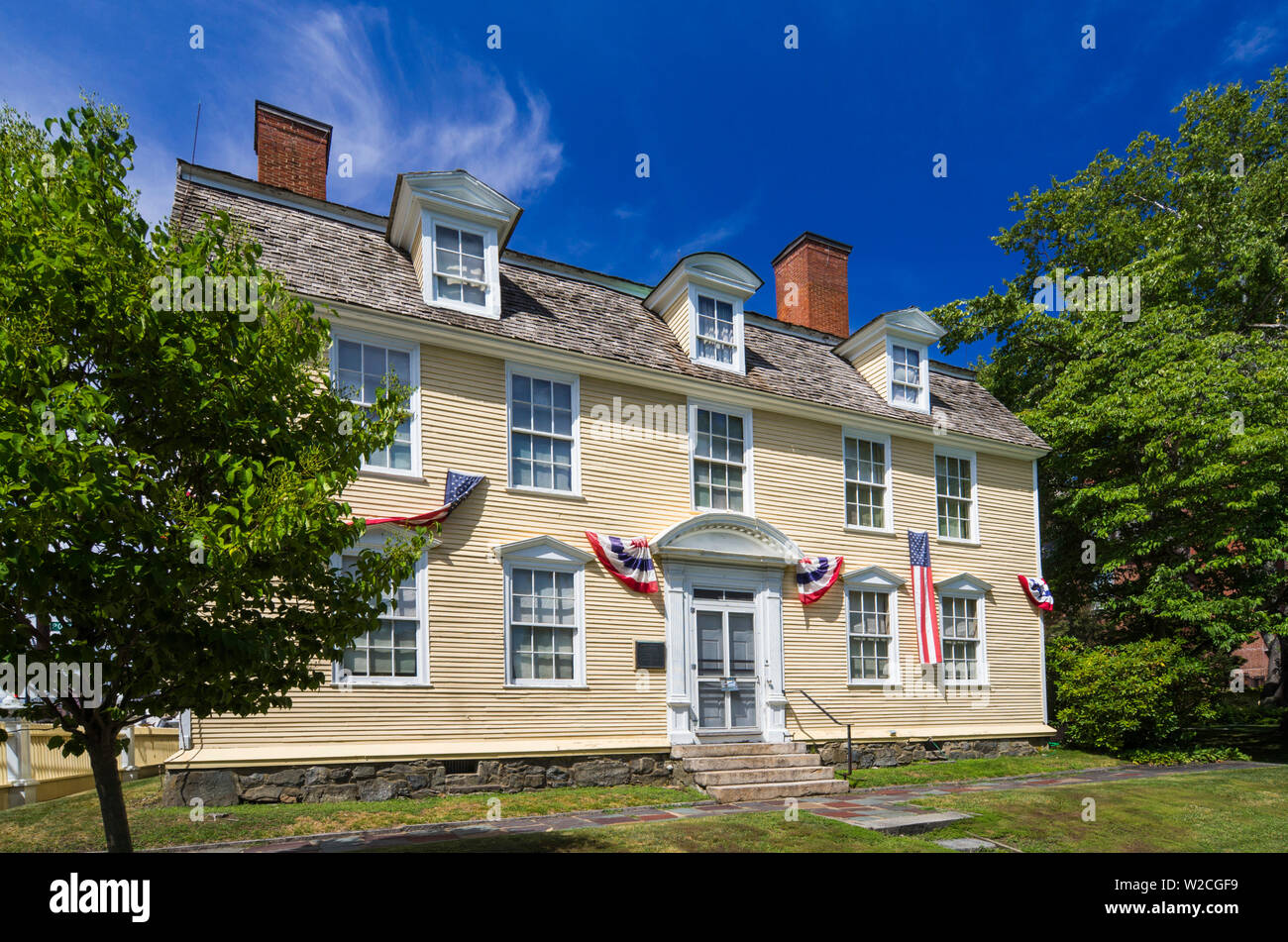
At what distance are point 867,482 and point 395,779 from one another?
410 inches

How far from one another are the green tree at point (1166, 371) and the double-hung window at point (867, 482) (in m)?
5.74

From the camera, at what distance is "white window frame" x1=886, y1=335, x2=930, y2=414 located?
60.8 ft

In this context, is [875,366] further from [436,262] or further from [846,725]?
[436,262]

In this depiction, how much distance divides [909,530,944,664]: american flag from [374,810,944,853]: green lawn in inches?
305

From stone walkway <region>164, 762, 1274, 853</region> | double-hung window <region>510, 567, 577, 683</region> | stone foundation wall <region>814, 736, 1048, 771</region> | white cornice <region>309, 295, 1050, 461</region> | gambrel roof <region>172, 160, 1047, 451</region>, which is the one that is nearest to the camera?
stone walkway <region>164, 762, 1274, 853</region>

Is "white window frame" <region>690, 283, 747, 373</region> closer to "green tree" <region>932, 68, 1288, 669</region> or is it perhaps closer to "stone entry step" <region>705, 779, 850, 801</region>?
"stone entry step" <region>705, 779, 850, 801</region>

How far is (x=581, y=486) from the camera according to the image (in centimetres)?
1422

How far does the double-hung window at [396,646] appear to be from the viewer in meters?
11.9

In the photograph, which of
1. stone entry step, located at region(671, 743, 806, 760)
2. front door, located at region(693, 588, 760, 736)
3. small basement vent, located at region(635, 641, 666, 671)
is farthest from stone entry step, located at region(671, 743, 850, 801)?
small basement vent, located at region(635, 641, 666, 671)

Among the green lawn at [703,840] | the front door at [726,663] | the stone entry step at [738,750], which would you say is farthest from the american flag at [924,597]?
the green lawn at [703,840]

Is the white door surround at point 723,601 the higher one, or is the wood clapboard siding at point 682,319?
the wood clapboard siding at point 682,319

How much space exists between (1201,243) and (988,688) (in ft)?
48.3

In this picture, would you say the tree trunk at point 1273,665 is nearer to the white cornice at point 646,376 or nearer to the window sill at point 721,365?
the white cornice at point 646,376
